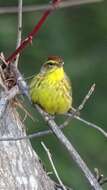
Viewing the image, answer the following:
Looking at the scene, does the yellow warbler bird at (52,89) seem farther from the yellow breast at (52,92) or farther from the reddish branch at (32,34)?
the reddish branch at (32,34)

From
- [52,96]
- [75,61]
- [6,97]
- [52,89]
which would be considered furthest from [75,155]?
[75,61]

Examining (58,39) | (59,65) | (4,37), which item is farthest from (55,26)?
(59,65)

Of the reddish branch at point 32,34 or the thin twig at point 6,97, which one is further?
the thin twig at point 6,97

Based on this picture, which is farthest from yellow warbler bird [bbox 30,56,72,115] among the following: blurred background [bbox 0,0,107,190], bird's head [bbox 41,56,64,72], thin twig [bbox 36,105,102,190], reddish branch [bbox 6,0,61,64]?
blurred background [bbox 0,0,107,190]

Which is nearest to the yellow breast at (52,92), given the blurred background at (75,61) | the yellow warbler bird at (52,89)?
the yellow warbler bird at (52,89)

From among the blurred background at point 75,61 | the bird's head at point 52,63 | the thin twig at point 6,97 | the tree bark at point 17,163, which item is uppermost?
the thin twig at point 6,97

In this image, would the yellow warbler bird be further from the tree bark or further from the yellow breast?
the tree bark

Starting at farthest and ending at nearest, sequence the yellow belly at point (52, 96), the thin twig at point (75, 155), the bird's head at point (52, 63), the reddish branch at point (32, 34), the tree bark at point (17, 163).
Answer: the bird's head at point (52, 63), the yellow belly at point (52, 96), the tree bark at point (17, 163), the thin twig at point (75, 155), the reddish branch at point (32, 34)
